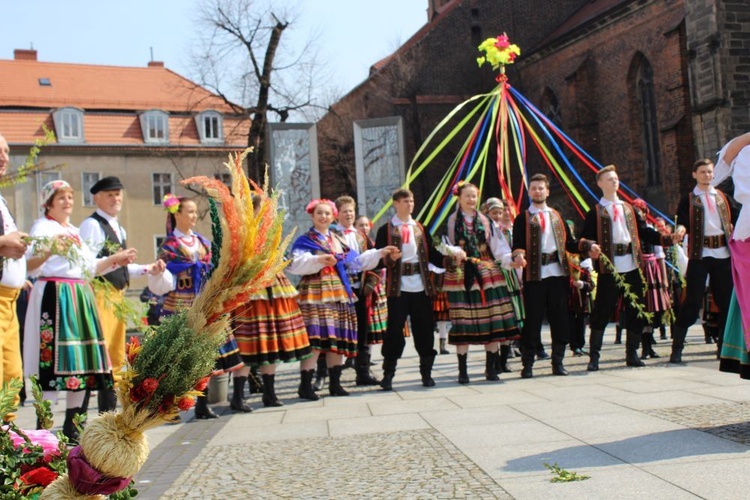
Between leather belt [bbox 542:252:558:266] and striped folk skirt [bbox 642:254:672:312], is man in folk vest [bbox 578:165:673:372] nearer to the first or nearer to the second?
leather belt [bbox 542:252:558:266]

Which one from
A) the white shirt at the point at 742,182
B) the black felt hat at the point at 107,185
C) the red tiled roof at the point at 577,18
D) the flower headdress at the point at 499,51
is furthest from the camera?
the red tiled roof at the point at 577,18

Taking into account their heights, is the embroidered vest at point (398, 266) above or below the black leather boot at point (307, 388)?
above

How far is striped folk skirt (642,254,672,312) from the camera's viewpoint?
1070cm

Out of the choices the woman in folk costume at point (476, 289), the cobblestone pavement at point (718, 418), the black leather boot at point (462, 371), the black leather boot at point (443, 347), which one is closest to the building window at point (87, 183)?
the black leather boot at point (443, 347)

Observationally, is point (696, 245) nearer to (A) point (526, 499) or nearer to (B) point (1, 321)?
(A) point (526, 499)

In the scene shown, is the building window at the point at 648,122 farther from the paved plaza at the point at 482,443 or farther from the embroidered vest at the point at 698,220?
the paved plaza at the point at 482,443

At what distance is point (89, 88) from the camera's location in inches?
1875

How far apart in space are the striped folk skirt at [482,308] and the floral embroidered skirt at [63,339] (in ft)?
13.9

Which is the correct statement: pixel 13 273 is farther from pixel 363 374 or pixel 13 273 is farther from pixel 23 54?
pixel 23 54

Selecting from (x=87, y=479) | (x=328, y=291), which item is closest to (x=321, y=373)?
(x=328, y=291)

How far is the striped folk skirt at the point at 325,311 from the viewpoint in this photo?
898cm

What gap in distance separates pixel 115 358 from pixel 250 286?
5.29 m

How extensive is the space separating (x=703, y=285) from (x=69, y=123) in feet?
133

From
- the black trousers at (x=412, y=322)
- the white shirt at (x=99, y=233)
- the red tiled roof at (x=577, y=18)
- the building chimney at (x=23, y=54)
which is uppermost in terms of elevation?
the building chimney at (x=23, y=54)
